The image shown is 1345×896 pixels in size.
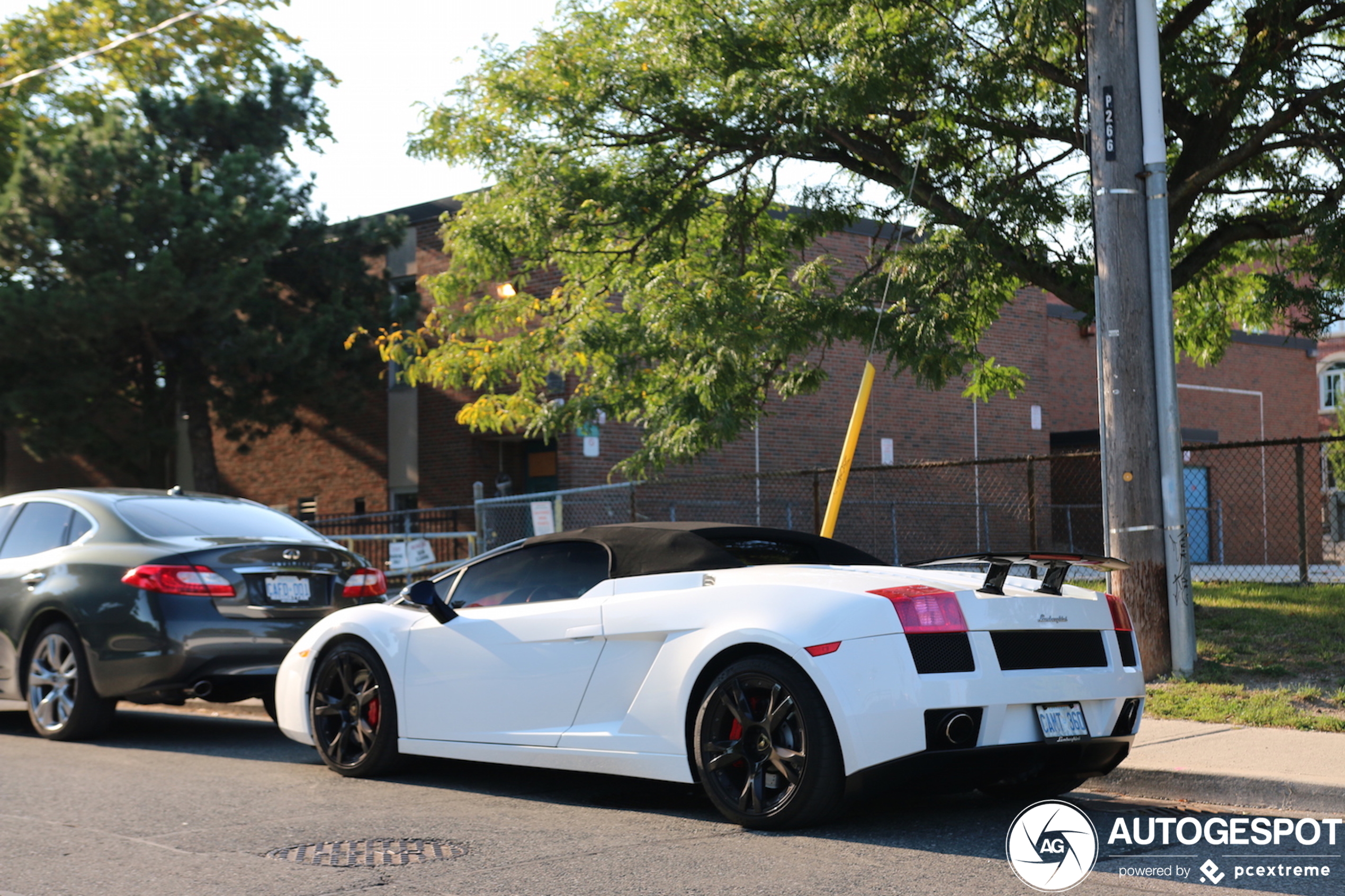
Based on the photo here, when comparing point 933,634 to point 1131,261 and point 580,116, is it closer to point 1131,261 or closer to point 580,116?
point 1131,261

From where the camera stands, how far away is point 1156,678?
907 centimetres

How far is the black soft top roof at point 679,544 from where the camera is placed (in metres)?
6.16

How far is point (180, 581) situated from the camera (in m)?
8.45

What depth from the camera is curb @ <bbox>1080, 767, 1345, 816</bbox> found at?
5773 millimetres

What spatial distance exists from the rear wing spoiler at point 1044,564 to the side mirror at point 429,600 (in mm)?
2674

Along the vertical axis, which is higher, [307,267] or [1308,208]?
[307,267]

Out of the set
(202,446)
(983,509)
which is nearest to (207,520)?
(202,446)

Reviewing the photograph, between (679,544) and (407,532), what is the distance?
16.2 metres

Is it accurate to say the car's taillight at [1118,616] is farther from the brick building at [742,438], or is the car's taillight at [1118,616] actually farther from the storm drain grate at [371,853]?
the brick building at [742,438]

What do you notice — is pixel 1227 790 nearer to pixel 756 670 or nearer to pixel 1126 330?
pixel 756 670

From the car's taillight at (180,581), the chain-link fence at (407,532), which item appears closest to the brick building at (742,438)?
the chain-link fence at (407,532)

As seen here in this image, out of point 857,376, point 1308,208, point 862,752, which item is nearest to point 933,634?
point 862,752

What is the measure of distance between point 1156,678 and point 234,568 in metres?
6.24

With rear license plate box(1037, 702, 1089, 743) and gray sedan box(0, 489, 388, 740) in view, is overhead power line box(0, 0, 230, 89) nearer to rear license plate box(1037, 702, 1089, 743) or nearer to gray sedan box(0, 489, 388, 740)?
gray sedan box(0, 489, 388, 740)
